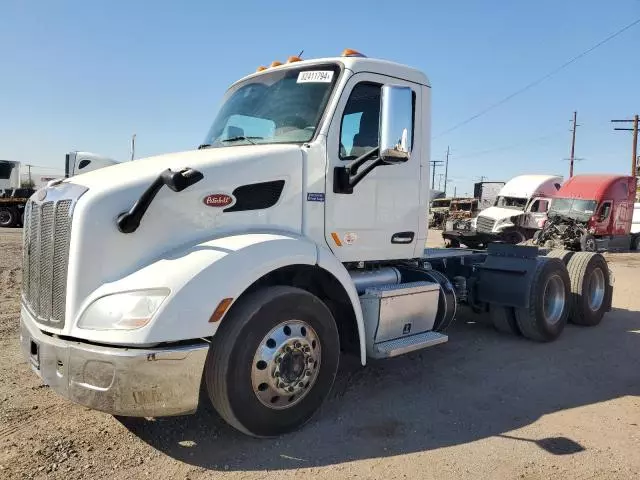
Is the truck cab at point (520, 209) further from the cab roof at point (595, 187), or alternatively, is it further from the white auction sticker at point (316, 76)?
the white auction sticker at point (316, 76)

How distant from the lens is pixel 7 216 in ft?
90.9

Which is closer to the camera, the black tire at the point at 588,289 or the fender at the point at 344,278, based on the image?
the fender at the point at 344,278

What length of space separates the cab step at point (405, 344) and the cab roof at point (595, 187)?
63.7 feet

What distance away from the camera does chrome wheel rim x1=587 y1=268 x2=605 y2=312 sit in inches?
306

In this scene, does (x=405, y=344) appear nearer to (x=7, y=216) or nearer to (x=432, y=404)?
(x=432, y=404)

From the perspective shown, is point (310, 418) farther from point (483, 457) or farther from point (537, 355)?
point (537, 355)

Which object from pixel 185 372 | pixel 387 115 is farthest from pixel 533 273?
pixel 185 372

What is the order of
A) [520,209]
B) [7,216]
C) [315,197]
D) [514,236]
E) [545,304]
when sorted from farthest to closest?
1. [7,216]
2. [520,209]
3. [514,236]
4. [545,304]
5. [315,197]

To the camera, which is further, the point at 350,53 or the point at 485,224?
the point at 485,224

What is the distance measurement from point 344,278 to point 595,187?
68.6ft

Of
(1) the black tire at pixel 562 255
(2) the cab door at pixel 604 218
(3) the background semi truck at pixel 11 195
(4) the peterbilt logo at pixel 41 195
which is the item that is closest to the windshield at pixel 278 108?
(4) the peterbilt logo at pixel 41 195

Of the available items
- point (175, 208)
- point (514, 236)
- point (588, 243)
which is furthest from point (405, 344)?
point (514, 236)

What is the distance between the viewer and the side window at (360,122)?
441 centimetres

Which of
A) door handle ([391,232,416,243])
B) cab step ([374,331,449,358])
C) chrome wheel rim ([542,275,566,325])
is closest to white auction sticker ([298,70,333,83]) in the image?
door handle ([391,232,416,243])
